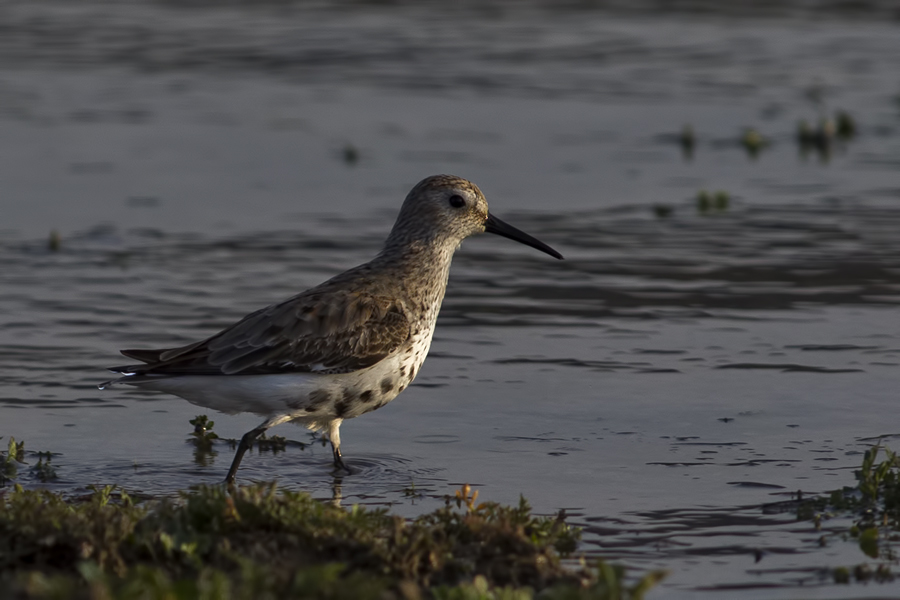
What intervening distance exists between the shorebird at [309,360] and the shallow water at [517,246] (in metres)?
0.39

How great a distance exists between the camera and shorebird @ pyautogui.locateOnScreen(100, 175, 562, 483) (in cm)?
784

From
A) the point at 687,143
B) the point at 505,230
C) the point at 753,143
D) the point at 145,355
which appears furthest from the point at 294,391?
Answer: the point at 753,143

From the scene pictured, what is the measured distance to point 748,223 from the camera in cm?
1359

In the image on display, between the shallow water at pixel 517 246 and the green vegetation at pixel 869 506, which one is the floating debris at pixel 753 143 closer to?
the shallow water at pixel 517 246

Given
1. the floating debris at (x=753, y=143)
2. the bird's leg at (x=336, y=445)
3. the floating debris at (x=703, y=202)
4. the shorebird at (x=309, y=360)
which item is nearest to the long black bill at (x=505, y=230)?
the shorebird at (x=309, y=360)

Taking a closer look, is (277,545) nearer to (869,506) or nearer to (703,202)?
(869,506)

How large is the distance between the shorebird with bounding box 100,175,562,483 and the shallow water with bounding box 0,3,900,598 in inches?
15.4

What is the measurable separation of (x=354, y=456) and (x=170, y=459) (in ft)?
3.37

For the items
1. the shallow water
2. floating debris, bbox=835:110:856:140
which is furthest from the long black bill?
floating debris, bbox=835:110:856:140

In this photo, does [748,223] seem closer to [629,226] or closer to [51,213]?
[629,226]

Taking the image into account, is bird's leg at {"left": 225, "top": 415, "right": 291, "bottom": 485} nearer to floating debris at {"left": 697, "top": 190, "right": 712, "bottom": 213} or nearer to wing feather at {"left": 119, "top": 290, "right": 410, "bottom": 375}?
wing feather at {"left": 119, "top": 290, "right": 410, "bottom": 375}

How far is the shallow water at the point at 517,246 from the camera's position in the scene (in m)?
7.91

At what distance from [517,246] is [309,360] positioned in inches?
223

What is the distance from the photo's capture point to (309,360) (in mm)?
7926
